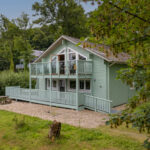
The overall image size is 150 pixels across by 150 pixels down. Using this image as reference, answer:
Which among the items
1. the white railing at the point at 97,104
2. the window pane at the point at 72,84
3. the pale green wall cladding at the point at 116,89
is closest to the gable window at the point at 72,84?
the window pane at the point at 72,84

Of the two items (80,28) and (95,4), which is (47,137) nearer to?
(95,4)

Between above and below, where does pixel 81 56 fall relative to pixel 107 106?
above

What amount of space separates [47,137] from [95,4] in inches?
210

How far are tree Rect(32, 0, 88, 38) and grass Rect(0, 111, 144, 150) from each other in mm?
22134

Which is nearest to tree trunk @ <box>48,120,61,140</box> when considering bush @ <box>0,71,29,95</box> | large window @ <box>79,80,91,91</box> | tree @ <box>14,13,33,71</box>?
large window @ <box>79,80,91,91</box>

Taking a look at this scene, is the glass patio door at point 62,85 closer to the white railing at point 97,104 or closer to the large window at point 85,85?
the large window at point 85,85

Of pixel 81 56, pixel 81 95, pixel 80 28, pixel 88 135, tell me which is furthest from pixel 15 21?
pixel 88 135

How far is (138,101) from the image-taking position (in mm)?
2424

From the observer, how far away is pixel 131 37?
2.15 metres

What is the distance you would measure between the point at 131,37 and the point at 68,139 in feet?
16.1

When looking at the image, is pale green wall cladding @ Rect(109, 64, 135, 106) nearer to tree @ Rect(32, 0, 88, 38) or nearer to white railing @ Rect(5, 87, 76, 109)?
white railing @ Rect(5, 87, 76, 109)

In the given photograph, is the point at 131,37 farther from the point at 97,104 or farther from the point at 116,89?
the point at 116,89

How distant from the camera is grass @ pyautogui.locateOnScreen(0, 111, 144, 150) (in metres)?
5.17

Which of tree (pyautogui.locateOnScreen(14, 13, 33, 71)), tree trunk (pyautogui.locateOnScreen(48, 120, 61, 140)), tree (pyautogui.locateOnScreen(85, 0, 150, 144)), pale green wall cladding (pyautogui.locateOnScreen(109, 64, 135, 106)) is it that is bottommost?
tree trunk (pyautogui.locateOnScreen(48, 120, 61, 140))
